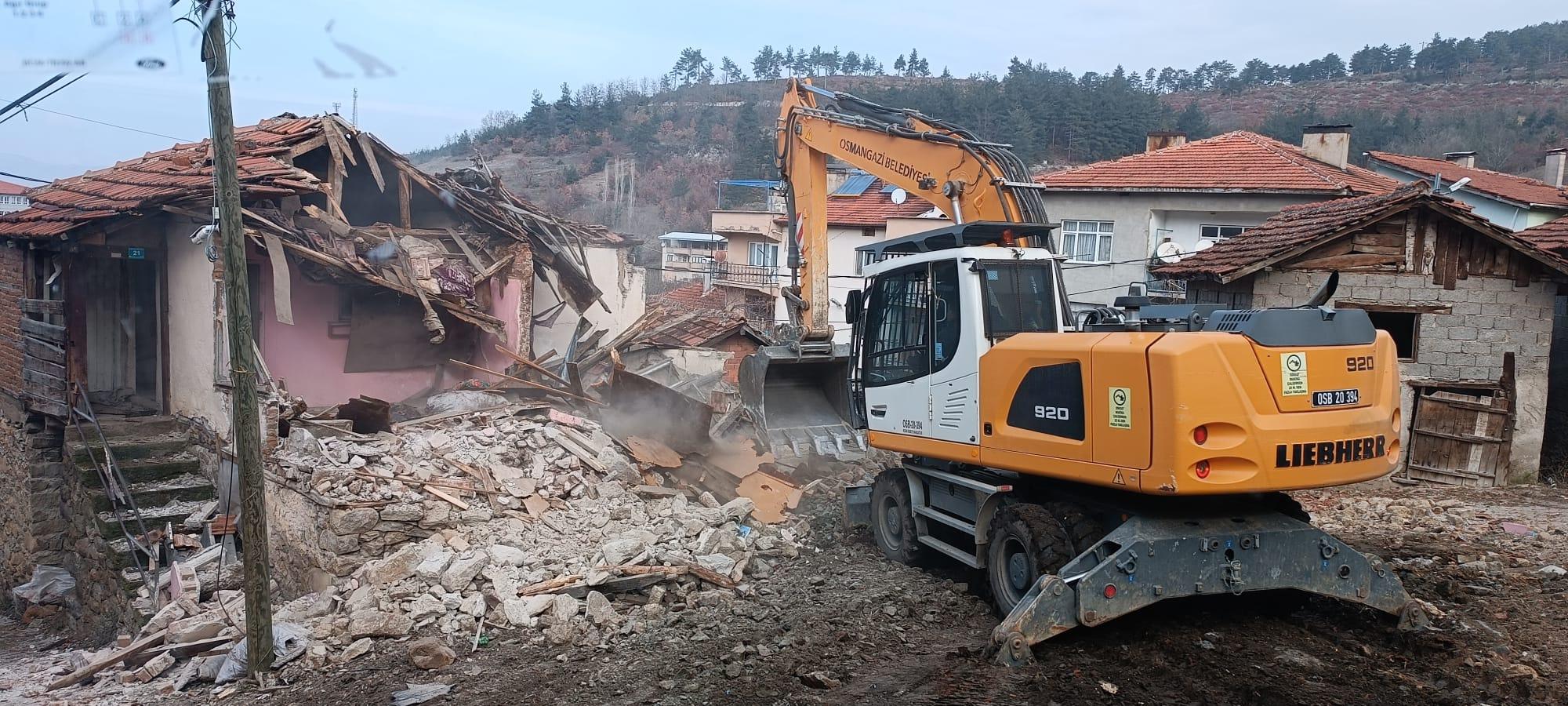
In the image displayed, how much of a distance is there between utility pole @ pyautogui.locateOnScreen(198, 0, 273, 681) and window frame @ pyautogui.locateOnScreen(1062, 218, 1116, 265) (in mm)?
19318

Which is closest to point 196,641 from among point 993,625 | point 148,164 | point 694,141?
point 993,625

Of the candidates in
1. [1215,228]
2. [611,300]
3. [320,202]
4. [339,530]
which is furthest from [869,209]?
[339,530]

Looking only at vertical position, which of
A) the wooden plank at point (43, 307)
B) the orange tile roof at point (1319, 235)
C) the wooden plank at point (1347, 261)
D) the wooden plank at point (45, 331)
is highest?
the orange tile roof at point (1319, 235)

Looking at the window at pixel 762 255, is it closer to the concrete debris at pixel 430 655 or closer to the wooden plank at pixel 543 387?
the wooden plank at pixel 543 387

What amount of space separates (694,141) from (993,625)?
57.2 m

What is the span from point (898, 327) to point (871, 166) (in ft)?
9.60

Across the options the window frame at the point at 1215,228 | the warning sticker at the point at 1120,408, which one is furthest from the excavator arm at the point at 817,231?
the window frame at the point at 1215,228

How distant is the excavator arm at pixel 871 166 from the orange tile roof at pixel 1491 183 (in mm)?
18689

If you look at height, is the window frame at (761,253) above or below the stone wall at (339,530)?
above

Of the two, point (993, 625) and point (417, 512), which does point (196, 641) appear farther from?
point (993, 625)

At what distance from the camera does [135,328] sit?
14.3 meters

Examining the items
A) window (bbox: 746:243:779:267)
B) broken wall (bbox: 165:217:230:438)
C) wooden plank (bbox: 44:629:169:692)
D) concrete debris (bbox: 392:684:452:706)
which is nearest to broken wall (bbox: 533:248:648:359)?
broken wall (bbox: 165:217:230:438)

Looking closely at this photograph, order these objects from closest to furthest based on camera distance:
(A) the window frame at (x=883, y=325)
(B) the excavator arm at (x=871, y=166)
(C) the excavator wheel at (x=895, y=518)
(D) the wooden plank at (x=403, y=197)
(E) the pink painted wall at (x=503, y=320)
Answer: (A) the window frame at (x=883, y=325), (C) the excavator wheel at (x=895, y=518), (B) the excavator arm at (x=871, y=166), (D) the wooden plank at (x=403, y=197), (E) the pink painted wall at (x=503, y=320)

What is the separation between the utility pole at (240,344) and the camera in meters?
6.82
